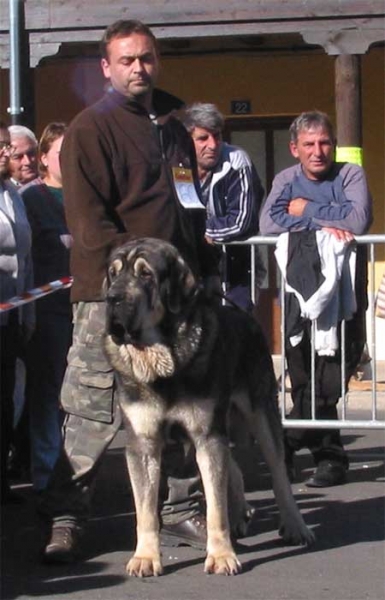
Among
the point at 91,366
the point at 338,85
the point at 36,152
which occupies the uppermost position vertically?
the point at 338,85

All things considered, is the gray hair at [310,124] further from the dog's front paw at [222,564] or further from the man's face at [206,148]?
the dog's front paw at [222,564]

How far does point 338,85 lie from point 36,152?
5901 mm

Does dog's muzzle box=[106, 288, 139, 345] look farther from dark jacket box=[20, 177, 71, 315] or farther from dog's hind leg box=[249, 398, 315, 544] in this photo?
dark jacket box=[20, 177, 71, 315]

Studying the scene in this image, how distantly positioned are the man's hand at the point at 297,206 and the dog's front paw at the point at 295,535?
2.21m

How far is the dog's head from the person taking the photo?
17.0 feet

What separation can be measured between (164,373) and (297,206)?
2648 millimetres

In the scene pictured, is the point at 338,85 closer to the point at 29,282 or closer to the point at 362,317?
the point at 362,317

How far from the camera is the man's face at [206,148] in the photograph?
748 cm

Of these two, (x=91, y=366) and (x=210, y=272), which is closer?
(x=91, y=366)

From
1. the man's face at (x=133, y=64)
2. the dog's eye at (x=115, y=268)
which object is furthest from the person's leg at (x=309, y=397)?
the dog's eye at (x=115, y=268)

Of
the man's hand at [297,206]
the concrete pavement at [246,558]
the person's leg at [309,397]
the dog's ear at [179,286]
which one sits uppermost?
the man's hand at [297,206]

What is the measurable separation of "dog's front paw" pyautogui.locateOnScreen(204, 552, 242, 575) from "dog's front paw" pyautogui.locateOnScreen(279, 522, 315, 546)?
0.60 m

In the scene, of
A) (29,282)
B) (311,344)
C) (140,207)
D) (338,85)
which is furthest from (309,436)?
(338,85)

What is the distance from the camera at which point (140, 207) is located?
223 inches
